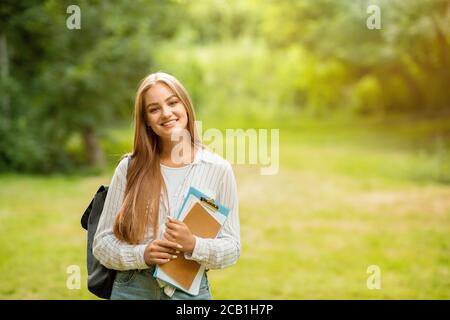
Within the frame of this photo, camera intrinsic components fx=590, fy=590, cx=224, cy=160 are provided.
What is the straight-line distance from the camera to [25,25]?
5625 mm

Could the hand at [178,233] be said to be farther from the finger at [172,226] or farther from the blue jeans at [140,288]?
the blue jeans at [140,288]

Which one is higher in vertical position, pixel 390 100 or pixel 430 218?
pixel 390 100

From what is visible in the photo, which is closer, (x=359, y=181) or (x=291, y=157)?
(x=359, y=181)

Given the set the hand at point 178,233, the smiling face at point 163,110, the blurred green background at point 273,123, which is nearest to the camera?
the hand at point 178,233

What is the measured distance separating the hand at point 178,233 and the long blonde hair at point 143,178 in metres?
0.08

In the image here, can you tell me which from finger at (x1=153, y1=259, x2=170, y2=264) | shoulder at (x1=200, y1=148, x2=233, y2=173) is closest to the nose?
shoulder at (x1=200, y1=148, x2=233, y2=173)

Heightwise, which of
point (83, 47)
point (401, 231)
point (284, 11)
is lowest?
point (401, 231)

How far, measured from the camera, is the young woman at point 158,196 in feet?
4.27

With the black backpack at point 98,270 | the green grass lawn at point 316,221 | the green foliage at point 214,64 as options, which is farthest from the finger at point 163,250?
the green foliage at point 214,64

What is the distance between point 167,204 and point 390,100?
5842 mm

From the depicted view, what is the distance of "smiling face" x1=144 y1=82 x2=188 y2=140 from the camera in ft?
4.48

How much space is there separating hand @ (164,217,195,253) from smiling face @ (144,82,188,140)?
0.22 m
